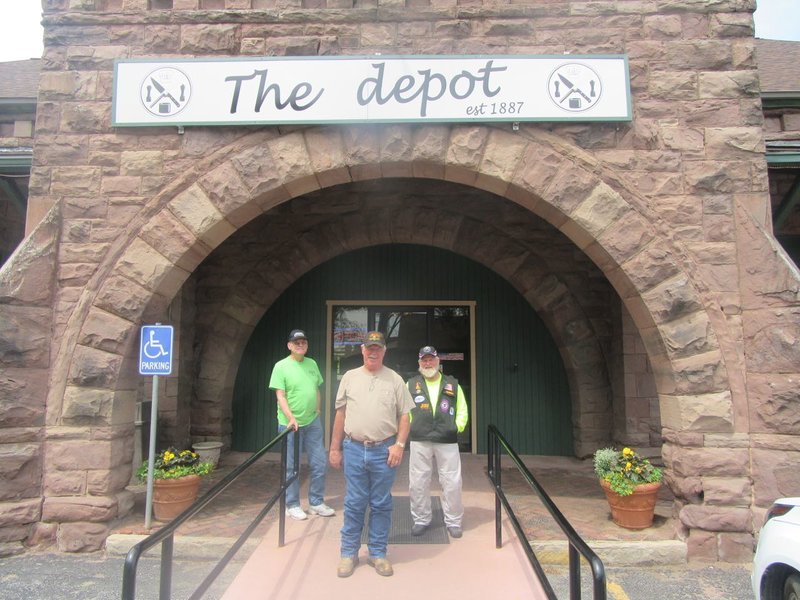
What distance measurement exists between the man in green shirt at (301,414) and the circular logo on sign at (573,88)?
121 inches

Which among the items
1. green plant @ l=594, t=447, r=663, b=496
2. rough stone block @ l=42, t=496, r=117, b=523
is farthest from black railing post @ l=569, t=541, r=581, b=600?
rough stone block @ l=42, t=496, r=117, b=523

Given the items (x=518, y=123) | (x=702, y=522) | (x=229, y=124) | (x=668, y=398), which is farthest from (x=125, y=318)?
(x=702, y=522)

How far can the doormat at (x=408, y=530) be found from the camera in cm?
427

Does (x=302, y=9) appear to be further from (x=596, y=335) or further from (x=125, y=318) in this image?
(x=596, y=335)

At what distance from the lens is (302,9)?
4.86 m

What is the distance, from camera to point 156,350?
4562 millimetres

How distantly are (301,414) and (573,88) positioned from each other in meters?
3.74

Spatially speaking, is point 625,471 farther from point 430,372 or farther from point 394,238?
point 394,238

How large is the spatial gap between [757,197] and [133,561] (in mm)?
5119

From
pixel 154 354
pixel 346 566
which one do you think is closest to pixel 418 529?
pixel 346 566

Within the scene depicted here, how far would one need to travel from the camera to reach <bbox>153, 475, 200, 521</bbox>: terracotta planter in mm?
4641

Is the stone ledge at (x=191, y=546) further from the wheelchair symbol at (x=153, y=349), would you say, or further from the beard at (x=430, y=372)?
the beard at (x=430, y=372)

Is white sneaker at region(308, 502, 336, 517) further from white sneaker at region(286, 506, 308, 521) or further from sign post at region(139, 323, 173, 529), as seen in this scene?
sign post at region(139, 323, 173, 529)

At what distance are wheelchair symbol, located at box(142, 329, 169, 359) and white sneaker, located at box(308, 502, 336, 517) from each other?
6.23ft
